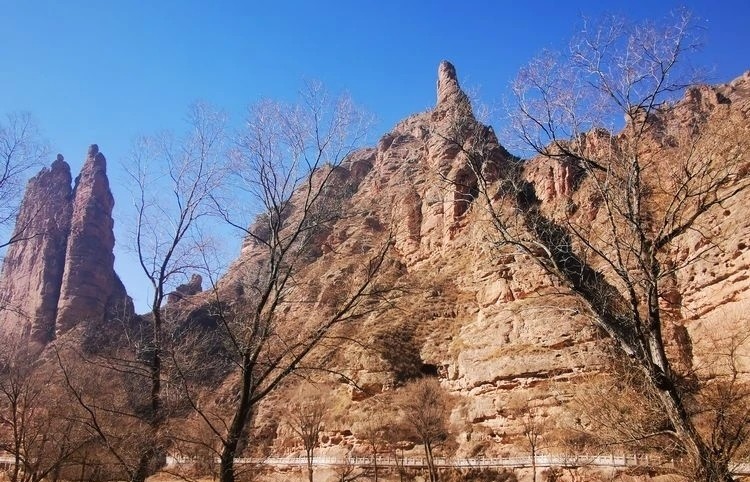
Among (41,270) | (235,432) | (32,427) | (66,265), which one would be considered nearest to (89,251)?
(66,265)

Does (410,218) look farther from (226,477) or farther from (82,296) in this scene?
(226,477)

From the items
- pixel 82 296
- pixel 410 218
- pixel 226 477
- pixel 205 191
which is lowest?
pixel 226 477

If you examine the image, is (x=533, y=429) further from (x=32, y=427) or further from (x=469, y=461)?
(x=32, y=427)

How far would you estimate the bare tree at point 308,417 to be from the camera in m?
33.4

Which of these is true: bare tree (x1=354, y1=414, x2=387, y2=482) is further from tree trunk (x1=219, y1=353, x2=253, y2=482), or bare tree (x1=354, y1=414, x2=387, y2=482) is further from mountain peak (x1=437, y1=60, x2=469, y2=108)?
mountain peak (x1=437, y1=60, x2=469, y2=108)

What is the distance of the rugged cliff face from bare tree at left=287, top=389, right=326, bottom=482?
4311cm

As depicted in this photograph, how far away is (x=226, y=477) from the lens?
6207mm

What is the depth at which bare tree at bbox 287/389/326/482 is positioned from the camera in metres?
33.4

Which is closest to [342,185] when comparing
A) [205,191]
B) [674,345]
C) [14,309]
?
[205,191]

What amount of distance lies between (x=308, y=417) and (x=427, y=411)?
321 inches

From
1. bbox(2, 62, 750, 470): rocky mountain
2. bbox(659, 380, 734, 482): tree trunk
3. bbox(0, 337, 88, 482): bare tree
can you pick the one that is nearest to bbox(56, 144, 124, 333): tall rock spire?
bbox(2, 62, 750, 470): rocky mountain

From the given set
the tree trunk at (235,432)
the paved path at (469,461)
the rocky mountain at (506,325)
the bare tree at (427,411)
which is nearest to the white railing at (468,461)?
the paved path at (469,461)

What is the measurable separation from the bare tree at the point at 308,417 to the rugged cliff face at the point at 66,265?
43.1m

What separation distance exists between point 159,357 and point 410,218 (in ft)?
197
